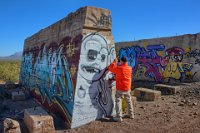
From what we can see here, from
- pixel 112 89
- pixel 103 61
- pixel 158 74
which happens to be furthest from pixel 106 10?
pixel 158 74

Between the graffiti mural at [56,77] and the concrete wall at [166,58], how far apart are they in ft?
25.4

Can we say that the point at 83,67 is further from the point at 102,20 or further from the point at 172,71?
the point at 172,71

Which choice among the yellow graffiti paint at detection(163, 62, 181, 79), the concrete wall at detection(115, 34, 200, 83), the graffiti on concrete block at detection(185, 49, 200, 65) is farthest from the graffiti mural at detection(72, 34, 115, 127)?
the yellow graffiti paint at detection(163, 62, 181, 79)

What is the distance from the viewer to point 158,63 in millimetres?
14141

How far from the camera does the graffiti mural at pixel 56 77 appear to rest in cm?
607

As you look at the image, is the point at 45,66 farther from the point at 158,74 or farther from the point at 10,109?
the point at 158,74

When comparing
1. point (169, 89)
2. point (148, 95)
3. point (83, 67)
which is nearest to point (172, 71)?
point (169, 89)

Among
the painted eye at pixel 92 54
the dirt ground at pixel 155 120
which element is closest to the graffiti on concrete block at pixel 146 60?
the dirt ground at pixel 155 120

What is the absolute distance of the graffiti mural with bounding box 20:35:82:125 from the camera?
6066 millimetres

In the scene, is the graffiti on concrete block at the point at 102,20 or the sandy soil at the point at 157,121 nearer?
the sandy soil at the point at 157,121

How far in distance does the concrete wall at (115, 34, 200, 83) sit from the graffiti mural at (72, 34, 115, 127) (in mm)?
7263

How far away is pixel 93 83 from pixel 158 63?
904 centimetres

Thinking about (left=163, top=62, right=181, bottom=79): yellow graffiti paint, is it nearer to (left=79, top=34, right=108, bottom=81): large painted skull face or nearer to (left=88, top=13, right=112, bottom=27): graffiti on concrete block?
(left=79, top=34, right=108, bottom=81): large painted skull face

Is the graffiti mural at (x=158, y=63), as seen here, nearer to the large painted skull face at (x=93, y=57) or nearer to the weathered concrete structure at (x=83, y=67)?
the weathered concrete structure at (x=83, y=67)
